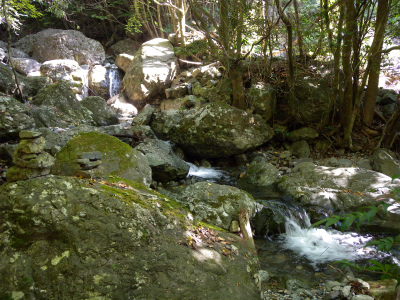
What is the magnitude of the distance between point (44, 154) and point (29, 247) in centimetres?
118

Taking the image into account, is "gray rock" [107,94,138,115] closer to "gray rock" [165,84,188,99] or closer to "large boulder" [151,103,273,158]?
"gray rock" [165,84,188,99]

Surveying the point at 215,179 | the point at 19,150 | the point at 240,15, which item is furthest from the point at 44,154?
the point at 240,15

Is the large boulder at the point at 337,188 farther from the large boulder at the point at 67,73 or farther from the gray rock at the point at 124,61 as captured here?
the gray rock at the point at 124,61

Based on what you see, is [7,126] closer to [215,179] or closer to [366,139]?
[215,179]

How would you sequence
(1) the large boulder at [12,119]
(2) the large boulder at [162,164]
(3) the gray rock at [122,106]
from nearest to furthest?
1. (1) the large boulder at [12,119]
2. (2) the large boulder at [162,164]
3. (3) the gray rock at [122,106]

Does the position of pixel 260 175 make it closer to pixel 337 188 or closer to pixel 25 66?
pixel 337 188

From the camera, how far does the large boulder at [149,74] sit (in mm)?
12960

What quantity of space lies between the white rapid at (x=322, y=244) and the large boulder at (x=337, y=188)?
578mm

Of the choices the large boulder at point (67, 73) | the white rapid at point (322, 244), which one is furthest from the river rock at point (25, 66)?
the white rapid at point (322, 244)

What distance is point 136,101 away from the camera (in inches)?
521

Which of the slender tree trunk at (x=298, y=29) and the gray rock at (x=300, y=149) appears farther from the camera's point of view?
the gray rock at (x=300, y=149)

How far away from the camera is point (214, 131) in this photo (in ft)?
26.2

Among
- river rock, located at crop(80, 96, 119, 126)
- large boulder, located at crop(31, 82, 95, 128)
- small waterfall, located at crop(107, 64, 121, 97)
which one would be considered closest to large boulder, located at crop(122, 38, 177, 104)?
small waterfall, located at crop(107, 64, 121, 97)

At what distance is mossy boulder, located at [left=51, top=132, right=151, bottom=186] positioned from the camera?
14.0 feet
